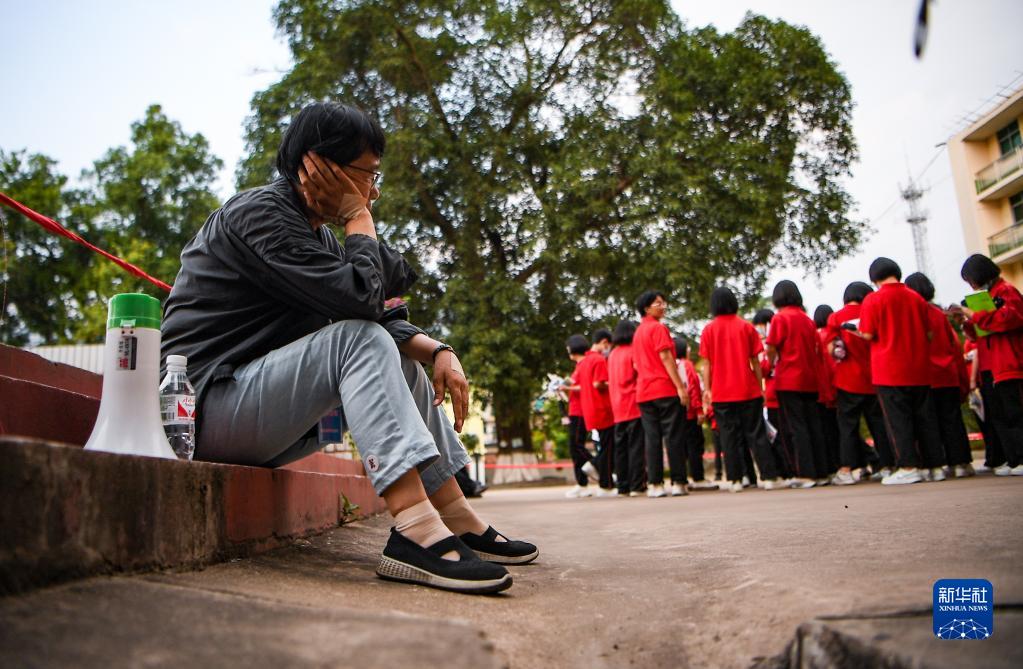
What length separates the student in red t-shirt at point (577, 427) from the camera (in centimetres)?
1043

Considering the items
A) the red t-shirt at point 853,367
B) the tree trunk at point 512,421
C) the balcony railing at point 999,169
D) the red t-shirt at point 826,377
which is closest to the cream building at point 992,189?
the balcony railing at point 999,169

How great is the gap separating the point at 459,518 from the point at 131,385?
1167mm

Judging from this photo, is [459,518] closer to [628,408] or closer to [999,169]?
[628,408]

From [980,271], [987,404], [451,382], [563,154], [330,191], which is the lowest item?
[987,404]

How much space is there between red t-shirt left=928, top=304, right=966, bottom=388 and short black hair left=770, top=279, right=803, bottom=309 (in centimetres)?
117

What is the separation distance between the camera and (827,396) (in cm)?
770

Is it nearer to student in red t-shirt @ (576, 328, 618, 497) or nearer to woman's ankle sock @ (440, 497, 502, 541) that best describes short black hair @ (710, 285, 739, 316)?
student in red t-shirt @ (576, 328, 618, 497)

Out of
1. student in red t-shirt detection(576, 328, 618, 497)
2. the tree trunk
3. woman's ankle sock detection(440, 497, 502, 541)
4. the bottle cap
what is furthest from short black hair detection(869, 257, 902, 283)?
the tree trunk

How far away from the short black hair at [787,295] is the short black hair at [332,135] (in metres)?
5.99

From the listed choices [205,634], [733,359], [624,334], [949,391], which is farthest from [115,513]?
[624,334]

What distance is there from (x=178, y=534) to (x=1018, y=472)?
21.7 ft

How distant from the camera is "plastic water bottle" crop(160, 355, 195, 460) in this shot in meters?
2.14

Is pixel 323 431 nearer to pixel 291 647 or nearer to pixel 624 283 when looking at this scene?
pixel 291 647

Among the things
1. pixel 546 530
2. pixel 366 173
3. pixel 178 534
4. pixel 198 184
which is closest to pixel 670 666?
pixel 178 534
